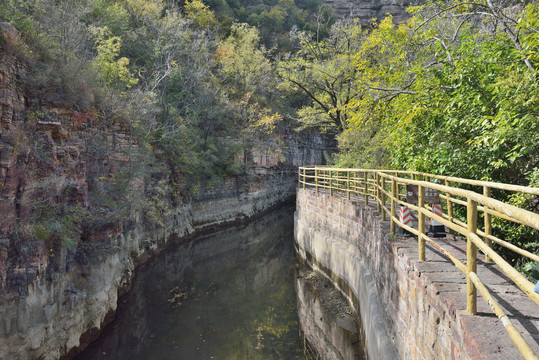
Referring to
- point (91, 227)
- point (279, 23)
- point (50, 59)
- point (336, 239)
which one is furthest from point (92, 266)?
point (279, 23)

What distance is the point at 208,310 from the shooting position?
30.2 feet

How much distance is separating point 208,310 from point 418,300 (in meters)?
6.89

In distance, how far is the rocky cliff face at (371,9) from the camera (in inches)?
1741

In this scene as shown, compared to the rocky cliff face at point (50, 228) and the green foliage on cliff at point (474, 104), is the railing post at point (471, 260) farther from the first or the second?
the rocky cliff face at point (50, 228)

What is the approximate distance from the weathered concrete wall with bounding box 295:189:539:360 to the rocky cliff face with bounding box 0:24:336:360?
19.9 ft

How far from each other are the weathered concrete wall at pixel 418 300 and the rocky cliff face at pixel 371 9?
140 feet

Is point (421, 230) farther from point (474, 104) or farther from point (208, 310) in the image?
point (208, 310)

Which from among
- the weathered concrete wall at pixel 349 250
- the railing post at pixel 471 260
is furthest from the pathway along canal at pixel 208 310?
the railing post at pixel 471 260

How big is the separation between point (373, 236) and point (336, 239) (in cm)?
383

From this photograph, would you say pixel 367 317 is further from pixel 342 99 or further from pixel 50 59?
pixel 342 99

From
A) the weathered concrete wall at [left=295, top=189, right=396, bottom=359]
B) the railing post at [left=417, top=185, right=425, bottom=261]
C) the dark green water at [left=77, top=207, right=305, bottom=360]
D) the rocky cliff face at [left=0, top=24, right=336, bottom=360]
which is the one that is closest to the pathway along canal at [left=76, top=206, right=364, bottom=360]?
the dark green water at [left=77, top=207, right=305, bottom=360]

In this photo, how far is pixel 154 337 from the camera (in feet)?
25.6

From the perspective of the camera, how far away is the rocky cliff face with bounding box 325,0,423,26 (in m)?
44.2

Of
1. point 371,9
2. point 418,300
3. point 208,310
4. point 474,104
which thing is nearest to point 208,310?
point 208,310
